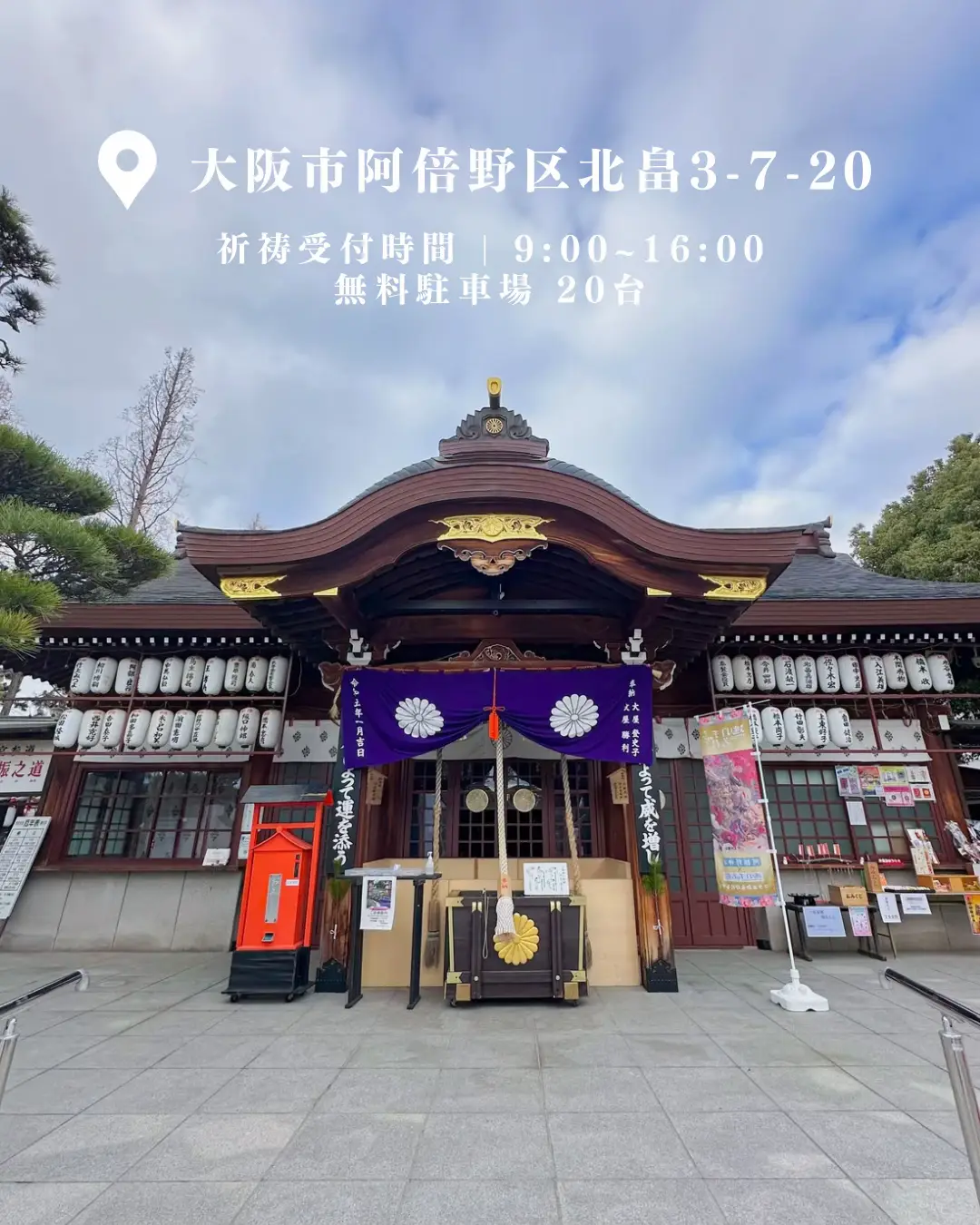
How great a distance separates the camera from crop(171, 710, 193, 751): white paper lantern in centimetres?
881

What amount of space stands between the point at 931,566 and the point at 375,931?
15.2 m

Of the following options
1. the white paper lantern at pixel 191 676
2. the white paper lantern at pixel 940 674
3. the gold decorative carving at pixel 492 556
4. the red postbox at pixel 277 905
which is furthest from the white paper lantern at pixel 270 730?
the white paper lantern at pixel 940 674

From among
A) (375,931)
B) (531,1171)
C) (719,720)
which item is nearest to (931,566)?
(719,720)

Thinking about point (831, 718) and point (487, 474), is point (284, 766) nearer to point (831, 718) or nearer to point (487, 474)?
point (487, 474)

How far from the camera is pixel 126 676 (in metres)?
9.22

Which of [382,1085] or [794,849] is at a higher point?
[794,849]

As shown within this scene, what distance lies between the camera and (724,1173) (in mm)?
3143

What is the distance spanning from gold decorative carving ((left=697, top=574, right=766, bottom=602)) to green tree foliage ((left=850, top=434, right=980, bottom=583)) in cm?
998

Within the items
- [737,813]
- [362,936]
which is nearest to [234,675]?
[362,936]

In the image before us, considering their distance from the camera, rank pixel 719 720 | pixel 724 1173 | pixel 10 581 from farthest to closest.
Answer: pixel 719 720 < pixel 10 581 < pixel 724 1173

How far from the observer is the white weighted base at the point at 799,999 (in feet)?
19.5

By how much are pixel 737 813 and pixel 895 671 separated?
3.92 m

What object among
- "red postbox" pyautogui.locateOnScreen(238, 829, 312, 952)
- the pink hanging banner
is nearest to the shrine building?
"red postbox" pyautogui.locateOnScreen(238, 829, 312, 952)

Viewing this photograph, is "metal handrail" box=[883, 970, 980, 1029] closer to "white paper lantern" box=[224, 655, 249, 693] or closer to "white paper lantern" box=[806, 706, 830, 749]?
"white paper lantern" box=[806, 706, 830, 749]
